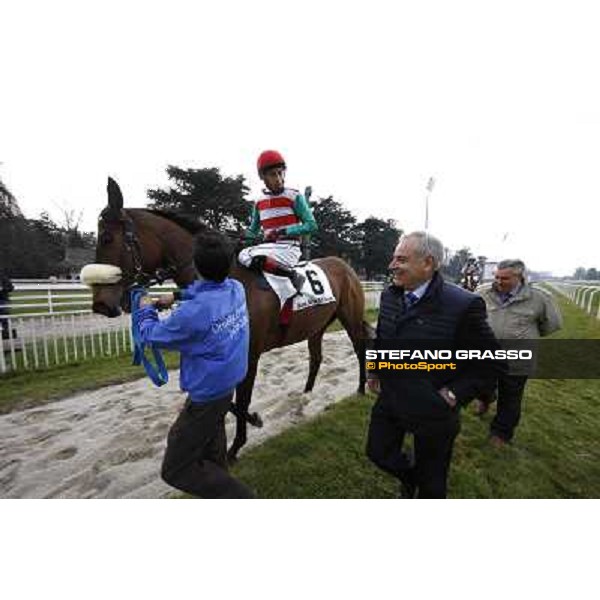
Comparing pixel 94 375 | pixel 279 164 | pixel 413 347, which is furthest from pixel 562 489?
pixel 94 375

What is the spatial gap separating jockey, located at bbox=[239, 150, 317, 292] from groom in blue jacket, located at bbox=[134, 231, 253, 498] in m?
0.86

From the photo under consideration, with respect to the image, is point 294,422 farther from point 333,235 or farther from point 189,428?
point 333,235

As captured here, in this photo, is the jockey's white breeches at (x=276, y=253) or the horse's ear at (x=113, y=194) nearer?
the horse's ear at (x=113, y=194)

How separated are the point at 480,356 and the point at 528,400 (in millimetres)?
2386

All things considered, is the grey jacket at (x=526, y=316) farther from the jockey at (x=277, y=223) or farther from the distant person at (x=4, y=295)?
the distant person at (x=4, y=295)

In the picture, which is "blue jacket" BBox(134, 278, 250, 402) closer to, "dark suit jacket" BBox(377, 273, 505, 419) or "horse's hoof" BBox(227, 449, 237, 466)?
"dark suit jacket" BBox(377, 273, 505, 419)

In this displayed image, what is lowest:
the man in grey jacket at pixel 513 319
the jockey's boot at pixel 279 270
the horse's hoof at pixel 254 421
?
the horse's hoof at pixel 254 421

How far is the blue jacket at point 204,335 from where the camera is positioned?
3.93 ft

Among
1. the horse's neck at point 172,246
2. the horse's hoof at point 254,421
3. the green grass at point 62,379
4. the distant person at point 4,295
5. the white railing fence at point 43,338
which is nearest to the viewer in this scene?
the horse's neck at point 172,246

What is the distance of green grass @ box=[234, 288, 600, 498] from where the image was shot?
1836 millimetres

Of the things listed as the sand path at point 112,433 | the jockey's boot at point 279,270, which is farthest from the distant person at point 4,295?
the jockey's boot at point 279,270

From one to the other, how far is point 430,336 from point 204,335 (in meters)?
1.00

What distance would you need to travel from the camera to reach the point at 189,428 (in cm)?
130

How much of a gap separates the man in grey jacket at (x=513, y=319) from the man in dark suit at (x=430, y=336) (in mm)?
1029
